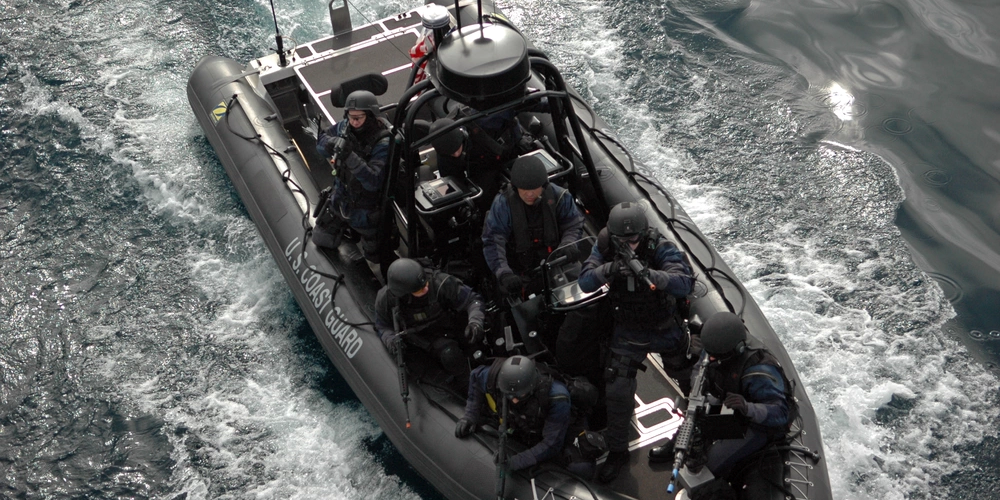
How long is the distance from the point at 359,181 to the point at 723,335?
2.65 meters

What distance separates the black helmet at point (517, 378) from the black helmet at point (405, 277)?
32.1 inches

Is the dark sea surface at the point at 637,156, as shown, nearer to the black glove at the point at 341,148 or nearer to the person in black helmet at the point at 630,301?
the person in black helmet at the point at 630,301

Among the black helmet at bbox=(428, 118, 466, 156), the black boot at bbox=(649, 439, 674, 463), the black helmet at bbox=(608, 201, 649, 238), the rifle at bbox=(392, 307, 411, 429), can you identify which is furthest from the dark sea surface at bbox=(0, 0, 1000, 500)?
the black helmet at bbox=(608, 201, 649, 238)

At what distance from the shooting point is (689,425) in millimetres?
5008

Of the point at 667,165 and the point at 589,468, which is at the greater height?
the point at 589,468

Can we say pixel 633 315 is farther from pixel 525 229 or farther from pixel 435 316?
pixel 435 316

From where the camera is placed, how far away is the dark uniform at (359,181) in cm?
641

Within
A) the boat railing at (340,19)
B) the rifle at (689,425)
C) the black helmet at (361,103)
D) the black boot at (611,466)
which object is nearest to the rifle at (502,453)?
the black boot at (611,466)

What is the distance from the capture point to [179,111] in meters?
9.94

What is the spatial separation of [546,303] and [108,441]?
12.1ft

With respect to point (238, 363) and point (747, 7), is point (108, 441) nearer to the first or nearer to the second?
point (238, 363)

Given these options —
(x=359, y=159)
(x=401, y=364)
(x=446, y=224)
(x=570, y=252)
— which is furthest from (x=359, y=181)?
(x=570, y=252)

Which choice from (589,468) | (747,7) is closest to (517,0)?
(747,7)

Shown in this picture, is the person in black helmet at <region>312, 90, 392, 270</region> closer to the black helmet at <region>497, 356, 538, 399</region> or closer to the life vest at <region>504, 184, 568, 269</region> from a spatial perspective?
the life vest at <region>504, 184, 568, 269</region>
